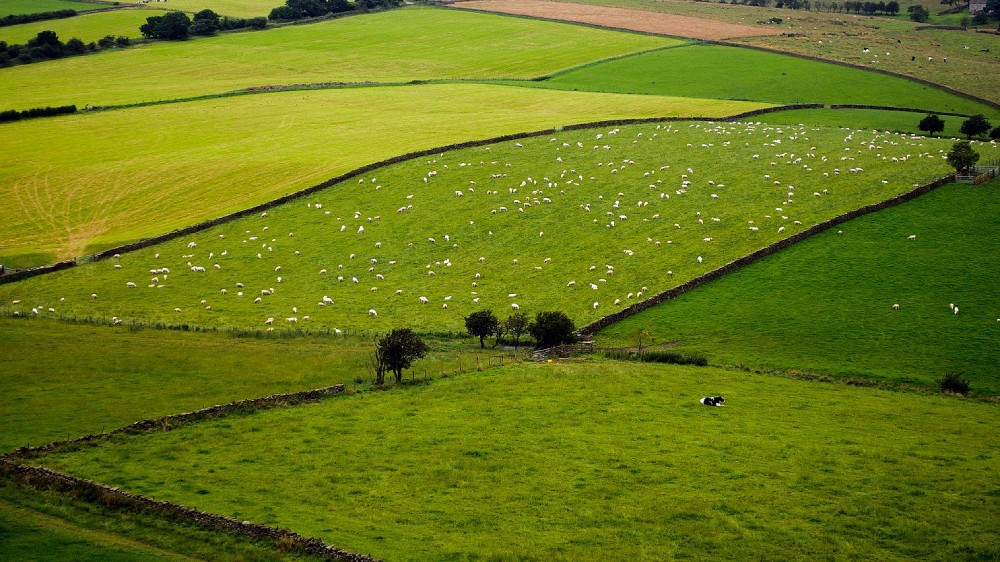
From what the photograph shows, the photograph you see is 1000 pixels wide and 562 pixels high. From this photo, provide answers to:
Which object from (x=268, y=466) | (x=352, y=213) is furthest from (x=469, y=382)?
(x=352, y=213)

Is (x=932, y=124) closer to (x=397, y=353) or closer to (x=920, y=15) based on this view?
(x=397, y=353)

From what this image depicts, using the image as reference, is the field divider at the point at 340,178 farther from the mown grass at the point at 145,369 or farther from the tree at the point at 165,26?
the tree at the point at 165,26

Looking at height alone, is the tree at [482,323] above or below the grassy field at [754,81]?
below

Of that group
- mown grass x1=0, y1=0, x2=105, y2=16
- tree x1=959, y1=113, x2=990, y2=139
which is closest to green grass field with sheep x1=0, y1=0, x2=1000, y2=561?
tree x1=959, y1=113, x2=990, y2=139

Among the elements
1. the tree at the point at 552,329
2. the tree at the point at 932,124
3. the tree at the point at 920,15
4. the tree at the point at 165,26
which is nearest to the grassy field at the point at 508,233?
the tree at the point at 552,329

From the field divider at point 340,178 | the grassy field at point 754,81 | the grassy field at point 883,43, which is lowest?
the field divider at point 340,178

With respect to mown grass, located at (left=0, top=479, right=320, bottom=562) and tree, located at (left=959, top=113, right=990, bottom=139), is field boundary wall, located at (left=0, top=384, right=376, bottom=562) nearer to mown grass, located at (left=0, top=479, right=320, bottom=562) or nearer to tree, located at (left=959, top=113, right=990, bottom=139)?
mown grass, located at (left=0, top=479, right=320, bottom=562)

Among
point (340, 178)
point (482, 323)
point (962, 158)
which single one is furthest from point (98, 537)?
point (962, 158)
